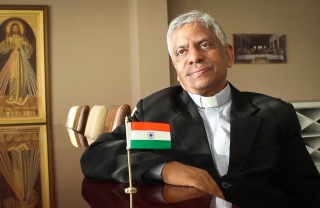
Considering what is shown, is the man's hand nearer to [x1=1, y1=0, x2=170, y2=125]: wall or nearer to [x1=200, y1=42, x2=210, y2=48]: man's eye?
[x1=200, y1=42, x2=210, y2=48]: man's eye

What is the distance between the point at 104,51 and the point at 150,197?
4.35m

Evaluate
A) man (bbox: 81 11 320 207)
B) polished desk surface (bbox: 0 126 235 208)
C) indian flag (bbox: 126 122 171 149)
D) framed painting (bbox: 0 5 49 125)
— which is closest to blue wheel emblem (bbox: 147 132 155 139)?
indian flag (bbox: 126 122 171 149)

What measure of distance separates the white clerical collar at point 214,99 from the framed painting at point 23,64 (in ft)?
12.3

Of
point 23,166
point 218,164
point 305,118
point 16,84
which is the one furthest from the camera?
point 16,84

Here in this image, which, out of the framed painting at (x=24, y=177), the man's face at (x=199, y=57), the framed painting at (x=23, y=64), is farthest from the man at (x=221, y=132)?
the framed painting at (x=23, y=64)

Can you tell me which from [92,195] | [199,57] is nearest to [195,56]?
[199,57]

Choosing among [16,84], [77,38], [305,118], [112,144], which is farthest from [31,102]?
[112,144]

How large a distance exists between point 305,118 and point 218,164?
117 inches

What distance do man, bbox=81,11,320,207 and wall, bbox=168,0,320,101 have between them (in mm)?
4041

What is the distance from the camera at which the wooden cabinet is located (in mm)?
3904

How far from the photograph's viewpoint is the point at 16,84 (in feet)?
15.6

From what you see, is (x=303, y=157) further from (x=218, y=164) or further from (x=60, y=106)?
(x=60, y=106)

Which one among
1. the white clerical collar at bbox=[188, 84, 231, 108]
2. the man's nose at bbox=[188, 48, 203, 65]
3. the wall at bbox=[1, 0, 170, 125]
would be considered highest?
the wall at bbox=[1, 0, 170, 125]

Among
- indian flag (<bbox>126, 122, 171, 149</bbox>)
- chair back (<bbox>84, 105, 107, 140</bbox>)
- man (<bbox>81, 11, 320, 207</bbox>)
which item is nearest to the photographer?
indian flag (<bbox>126, 122, 171, 149</bbox>)
